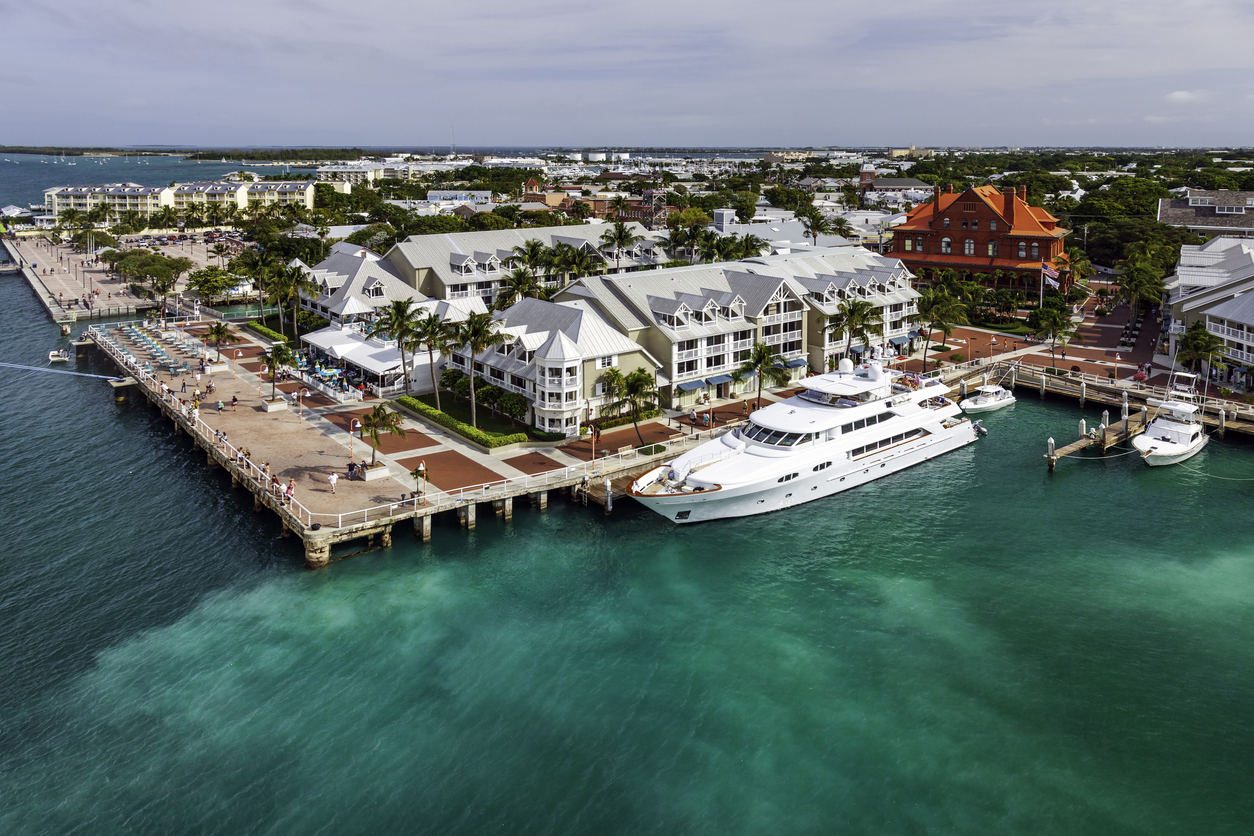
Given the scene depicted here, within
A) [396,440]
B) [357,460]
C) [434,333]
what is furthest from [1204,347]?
[357,460]

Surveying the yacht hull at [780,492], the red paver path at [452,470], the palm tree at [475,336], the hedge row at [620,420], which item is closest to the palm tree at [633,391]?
the hedge row at [620,420]

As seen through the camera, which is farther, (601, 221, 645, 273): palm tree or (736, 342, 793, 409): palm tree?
(601, 221, 645, 273): palm tree

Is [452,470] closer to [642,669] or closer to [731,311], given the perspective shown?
[642,669]

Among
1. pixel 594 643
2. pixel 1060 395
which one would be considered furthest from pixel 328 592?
pixel 1060 395

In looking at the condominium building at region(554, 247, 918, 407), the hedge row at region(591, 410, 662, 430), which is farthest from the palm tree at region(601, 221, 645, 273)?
the hedge row at region(591, 410, 662, 430)

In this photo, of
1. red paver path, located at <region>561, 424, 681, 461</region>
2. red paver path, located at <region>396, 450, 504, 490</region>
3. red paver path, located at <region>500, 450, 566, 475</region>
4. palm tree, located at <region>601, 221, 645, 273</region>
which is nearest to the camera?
red paver path, located at <region>396, 450, 504, 490</region>

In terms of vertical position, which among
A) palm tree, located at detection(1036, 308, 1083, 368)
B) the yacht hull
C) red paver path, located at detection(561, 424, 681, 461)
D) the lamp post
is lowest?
the yacht hull

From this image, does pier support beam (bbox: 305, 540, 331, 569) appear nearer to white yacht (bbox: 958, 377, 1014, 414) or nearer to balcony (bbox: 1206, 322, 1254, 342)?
white yacht (bbox: 958, 377, 1014, 414)
